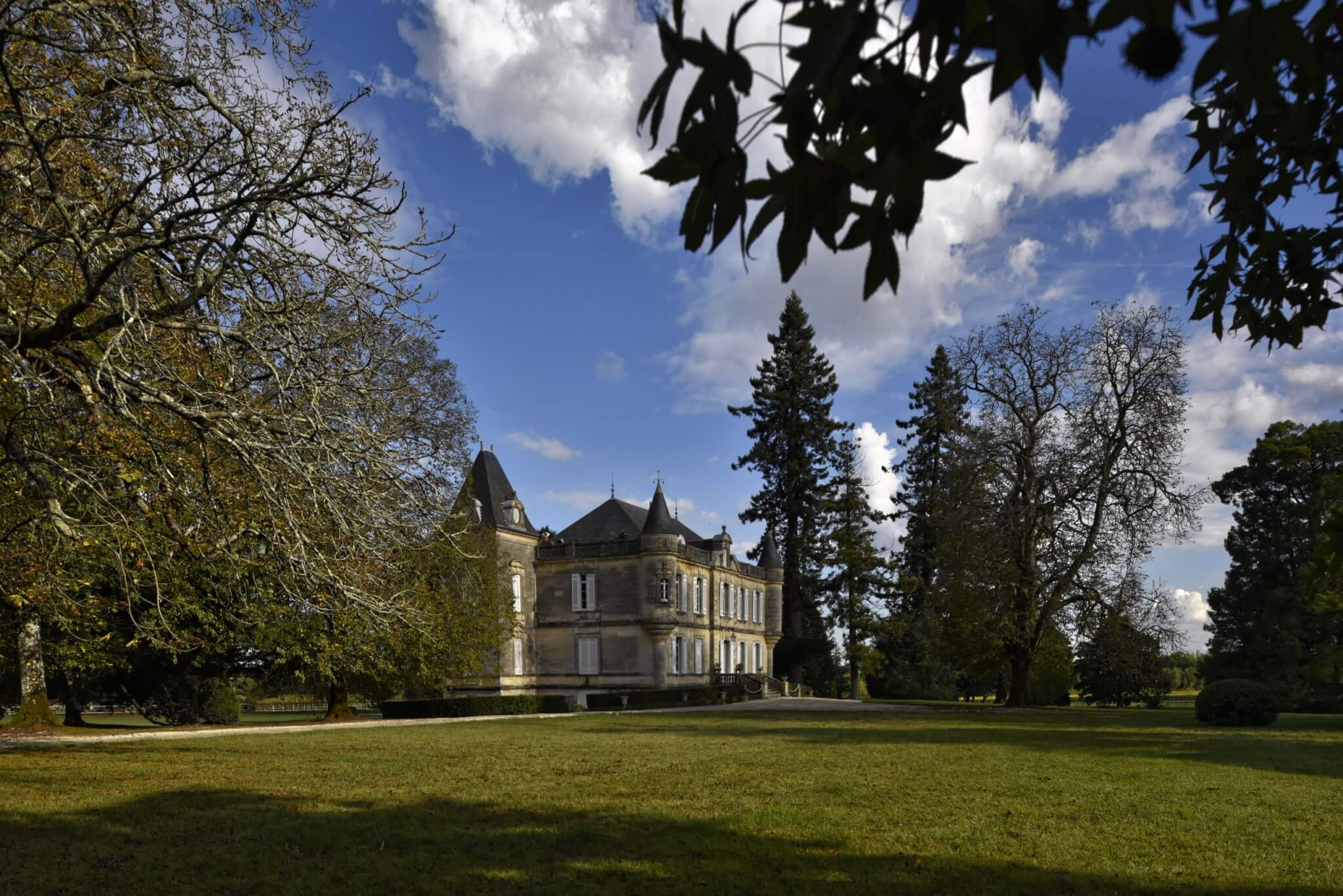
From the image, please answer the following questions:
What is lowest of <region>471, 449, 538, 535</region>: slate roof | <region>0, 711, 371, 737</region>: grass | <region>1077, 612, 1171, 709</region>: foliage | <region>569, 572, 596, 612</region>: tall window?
<region>0, 711, 371, 737</region>: grass

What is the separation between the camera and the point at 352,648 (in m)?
22.2

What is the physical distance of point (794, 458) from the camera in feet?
153

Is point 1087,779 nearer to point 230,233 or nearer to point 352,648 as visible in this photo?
point 230,233

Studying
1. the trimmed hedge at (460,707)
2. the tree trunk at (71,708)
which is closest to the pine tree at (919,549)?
the trimmed hedge at (460,707)

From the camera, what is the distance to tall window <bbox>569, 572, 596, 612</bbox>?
40000 mm

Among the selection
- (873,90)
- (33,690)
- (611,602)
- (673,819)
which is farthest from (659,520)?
(873,90)

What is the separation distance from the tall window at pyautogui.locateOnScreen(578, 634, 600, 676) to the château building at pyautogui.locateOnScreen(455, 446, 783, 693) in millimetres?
41

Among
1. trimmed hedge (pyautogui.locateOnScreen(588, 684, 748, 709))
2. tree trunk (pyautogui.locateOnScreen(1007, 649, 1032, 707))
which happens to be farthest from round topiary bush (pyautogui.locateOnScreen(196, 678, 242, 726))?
tree trunk (pyautogui.locateOnScreen(1007, 649, 1032, 707))

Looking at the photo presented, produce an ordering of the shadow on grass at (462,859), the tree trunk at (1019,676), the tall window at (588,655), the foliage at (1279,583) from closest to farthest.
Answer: the shadow on grass at (462,859) < the tree trunk at (1019,676) < the foliage at (1279,583) < the tall window at (588,655)

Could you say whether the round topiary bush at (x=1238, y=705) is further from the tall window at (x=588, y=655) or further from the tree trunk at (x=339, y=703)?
the tall window at (x=588, y=655)

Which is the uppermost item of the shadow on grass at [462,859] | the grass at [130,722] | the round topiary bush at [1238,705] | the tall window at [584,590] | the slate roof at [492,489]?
the slate roof at [492,489]

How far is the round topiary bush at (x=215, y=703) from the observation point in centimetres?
2502

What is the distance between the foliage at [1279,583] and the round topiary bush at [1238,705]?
8734 millimetres

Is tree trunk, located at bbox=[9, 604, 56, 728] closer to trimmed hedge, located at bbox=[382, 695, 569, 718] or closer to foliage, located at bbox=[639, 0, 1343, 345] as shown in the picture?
trimmed hedge, located at bbox=[382, 695, 569, 718]
